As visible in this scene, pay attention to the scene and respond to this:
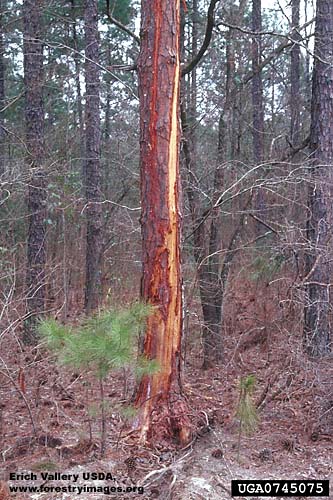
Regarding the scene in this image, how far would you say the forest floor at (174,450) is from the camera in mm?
4785

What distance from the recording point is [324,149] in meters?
7.62

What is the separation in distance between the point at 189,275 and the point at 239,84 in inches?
102

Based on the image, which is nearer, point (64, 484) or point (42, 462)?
point (64, 484)

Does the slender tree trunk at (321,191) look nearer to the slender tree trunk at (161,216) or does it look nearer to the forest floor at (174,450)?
the forest floor at (174,450)

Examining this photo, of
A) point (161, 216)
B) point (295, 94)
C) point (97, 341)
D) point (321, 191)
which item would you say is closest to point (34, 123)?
point (321, 191)

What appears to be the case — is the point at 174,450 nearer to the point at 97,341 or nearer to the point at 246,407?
the point at 246,407

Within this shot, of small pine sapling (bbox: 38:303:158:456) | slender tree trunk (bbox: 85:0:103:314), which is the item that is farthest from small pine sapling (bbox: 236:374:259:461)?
slender tree trunk (bbox: 85:0:103:314)

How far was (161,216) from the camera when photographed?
18.2ft

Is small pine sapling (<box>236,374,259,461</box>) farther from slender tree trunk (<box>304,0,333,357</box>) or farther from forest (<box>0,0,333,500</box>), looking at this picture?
slender tree trunk (<box>304,0,333,357</box>)

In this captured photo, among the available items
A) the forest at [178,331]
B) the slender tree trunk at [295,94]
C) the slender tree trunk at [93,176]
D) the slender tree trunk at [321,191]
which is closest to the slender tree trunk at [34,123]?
the forest at [178,331]

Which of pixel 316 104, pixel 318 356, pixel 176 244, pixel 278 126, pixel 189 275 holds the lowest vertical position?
pixel 318 356

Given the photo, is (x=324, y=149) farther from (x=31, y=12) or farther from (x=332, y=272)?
(x=31, y=12)

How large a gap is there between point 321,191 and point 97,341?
4021mm

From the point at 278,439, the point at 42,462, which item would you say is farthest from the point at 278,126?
the point at 42,462
